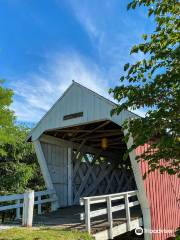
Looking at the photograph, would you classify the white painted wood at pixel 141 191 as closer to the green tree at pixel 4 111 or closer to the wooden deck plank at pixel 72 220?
the wooden deck plank at pixel 72 220

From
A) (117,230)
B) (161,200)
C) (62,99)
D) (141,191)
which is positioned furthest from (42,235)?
(62,99)

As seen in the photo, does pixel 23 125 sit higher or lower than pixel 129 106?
higher

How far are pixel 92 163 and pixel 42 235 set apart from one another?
7182 mm

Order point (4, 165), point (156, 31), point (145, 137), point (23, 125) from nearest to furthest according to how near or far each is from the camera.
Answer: point (145, 137) → point (156, 31) → point (4, 165) → point (23, 125)

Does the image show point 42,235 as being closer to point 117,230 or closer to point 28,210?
point 28,210

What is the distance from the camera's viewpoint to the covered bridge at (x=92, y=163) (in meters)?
8.23

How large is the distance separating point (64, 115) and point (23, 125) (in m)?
7.61

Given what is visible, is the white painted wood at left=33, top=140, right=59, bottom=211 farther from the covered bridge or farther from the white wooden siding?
the white wooden siding

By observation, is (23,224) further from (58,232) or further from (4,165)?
(4,165)

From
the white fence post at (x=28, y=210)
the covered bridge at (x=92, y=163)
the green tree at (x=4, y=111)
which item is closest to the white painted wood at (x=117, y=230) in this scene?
the covered bridge at (x=92, y=163)

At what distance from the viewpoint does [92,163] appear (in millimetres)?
12945

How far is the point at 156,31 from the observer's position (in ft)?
12.9

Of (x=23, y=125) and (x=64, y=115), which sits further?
(x=23, y=125)

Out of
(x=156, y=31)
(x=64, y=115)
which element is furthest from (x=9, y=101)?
(x=64, y=115)
